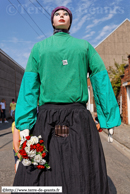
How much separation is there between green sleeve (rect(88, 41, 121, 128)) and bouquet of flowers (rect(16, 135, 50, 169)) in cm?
63

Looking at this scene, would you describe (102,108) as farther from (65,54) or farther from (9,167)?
(9,167)

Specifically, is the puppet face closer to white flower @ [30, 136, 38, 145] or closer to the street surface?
white flower @ [30, 136, 38, 145]

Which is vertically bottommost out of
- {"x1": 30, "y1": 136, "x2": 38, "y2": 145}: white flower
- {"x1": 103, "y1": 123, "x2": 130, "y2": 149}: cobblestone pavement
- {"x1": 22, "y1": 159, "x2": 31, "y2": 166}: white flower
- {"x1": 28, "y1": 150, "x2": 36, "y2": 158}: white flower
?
{"x1": 103, "y1": 123, "x2": 130, "y2": 149}: cobblestone pavement

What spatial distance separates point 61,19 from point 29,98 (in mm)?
896

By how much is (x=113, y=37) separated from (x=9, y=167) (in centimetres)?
2347

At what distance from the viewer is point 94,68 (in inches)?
82.8

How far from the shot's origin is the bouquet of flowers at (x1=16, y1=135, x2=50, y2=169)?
170 centimetres

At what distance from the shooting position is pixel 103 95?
2.02 m

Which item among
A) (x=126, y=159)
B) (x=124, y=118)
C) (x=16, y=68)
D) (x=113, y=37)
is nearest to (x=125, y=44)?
(x=113, y=37)

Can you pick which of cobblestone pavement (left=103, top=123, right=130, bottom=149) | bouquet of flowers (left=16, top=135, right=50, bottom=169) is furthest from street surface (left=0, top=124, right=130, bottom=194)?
bouquet of flowers (left=16, top=135, right=50, bottom=169)

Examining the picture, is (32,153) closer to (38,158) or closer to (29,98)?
(38,158)

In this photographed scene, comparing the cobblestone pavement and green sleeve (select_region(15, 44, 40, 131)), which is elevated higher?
green sleeve (select_region(15, 44, 40, 131))

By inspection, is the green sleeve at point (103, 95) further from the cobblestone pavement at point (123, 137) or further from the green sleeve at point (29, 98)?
the cobblestone pavement at point (123, 137)

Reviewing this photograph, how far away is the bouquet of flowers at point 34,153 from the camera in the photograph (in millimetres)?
1697
